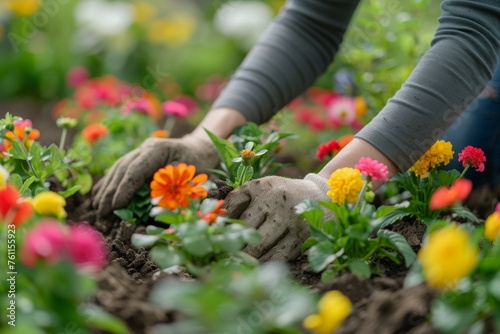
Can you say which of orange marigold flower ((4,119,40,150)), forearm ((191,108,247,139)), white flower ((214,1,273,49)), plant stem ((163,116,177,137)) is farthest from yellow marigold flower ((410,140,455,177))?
white flower ((214,1,273,49))

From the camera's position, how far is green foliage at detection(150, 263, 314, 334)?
0.88 m

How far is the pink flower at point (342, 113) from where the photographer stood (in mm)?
2562

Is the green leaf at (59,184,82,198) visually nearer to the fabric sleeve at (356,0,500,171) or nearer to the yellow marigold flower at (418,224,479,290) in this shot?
the fabric sleeve at (356,0,500,171)

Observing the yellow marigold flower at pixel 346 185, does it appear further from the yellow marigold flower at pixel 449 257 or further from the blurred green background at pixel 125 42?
the blurred green background at pixel 125 42

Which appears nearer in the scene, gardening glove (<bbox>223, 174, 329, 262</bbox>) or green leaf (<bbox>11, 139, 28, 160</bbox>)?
gardening glove (<bbox>223, 174, 329, 262</bbox>)

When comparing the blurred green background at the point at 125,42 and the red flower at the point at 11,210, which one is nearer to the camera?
the red flower at the point at 11,210

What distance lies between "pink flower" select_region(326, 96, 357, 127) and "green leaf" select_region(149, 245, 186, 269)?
4.79 feet

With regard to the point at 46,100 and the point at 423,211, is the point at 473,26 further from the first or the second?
the point at 46,100

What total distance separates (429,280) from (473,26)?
773 millimetres

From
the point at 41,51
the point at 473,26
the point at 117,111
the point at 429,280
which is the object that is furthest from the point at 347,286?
the point at 41,51

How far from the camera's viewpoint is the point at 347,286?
1186mm

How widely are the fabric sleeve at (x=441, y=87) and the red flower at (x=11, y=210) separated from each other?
0.76 meters

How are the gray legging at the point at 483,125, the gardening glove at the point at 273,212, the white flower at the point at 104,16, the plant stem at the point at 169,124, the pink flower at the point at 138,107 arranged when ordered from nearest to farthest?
the gardening glove at the point at 273,212 < the gray legging at the point at 483,125 < the pink flower at the point at 138,107 < the plant stem at the point at 169,124 < the white flower at the point at 104,16

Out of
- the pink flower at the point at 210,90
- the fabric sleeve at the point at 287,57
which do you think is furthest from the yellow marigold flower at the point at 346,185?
the pink flower at the point at 210,90
